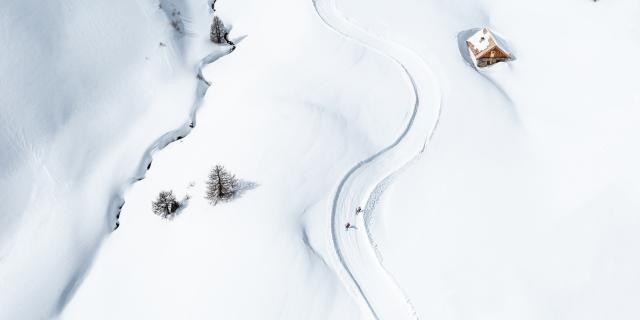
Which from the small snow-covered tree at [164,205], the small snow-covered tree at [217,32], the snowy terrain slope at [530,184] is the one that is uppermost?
the small snow-covered tree at [217,32]

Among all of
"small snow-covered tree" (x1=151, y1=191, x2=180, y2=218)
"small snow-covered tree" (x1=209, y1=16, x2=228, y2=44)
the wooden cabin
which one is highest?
"small snow-covered tree" (x1=209, y1=16, x2=228, y2=44)

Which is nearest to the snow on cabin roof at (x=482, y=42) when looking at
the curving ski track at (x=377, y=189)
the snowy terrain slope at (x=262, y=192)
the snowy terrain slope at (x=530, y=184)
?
the snowy terrain slope at (x=530, y=184)

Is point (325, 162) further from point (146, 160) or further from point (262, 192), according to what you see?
point (146, 160)

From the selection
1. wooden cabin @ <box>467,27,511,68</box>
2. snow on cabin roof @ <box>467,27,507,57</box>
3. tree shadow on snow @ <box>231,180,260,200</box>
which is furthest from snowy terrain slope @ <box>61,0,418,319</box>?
snow on cabin roof @ <box>467,27,507,57</box>

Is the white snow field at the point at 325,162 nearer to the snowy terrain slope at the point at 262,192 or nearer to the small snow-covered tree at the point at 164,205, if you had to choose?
the snowy terrain slope at the point at 262,192

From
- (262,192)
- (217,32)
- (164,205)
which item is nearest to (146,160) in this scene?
(164,205)

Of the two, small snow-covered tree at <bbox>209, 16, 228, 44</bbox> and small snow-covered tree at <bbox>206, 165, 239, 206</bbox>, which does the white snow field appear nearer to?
small snow-covered tree at <bbox>206, 165, 239, 206</bbox>
